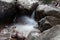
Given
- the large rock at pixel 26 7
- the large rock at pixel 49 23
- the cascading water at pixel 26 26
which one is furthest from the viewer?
the large rock at pixel 26 7

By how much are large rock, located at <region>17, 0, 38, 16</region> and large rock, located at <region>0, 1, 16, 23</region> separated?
1.52 ft

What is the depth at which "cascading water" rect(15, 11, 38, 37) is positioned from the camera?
17.7 ft

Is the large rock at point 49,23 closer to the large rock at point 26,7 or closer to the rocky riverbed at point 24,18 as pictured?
the rocky riverbed at point 24,18

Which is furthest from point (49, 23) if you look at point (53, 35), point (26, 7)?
point (53, 35)

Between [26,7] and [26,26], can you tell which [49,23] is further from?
[26,7]

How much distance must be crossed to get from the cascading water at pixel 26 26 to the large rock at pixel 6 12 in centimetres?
50

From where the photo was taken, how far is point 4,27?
18.6 feet

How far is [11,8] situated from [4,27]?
0.98 m

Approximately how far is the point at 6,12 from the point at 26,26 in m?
1.02

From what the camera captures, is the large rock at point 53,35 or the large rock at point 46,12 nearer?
the large rock at point 53,35

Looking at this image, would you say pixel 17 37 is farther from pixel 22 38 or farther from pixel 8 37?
pixel 8 37

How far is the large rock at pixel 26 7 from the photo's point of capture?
261 inches

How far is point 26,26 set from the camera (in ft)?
19.7

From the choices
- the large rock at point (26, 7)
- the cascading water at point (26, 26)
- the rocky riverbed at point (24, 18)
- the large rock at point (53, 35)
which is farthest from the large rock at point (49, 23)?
the large rock at point (53, 35)
